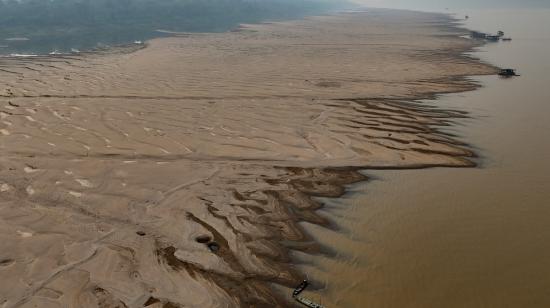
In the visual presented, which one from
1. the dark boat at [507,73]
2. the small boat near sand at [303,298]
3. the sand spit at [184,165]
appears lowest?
the small boat near sand at [303,298]

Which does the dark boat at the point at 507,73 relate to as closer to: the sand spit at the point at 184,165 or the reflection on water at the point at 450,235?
the sand spit at the point at 184,165

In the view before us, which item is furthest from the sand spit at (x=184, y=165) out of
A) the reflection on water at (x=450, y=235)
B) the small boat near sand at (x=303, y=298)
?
the reflection on water at (x=450, y=235)

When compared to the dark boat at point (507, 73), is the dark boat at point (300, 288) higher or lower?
lower

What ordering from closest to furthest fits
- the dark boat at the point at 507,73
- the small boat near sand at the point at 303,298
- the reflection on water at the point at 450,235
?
the small boat near sand at the point at 303,298 < the reflection on water at the point at 450,235 < the dark boat at the point at 507,73

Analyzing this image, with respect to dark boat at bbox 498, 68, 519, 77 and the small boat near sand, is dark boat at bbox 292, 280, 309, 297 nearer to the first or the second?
the small boat near sand

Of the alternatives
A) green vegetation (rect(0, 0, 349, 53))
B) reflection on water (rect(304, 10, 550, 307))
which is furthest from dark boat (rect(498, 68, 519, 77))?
green vegetation (rect(0, 0, 349, 53))

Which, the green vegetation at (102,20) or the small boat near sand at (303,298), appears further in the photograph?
the green vegetation at (102,20)
